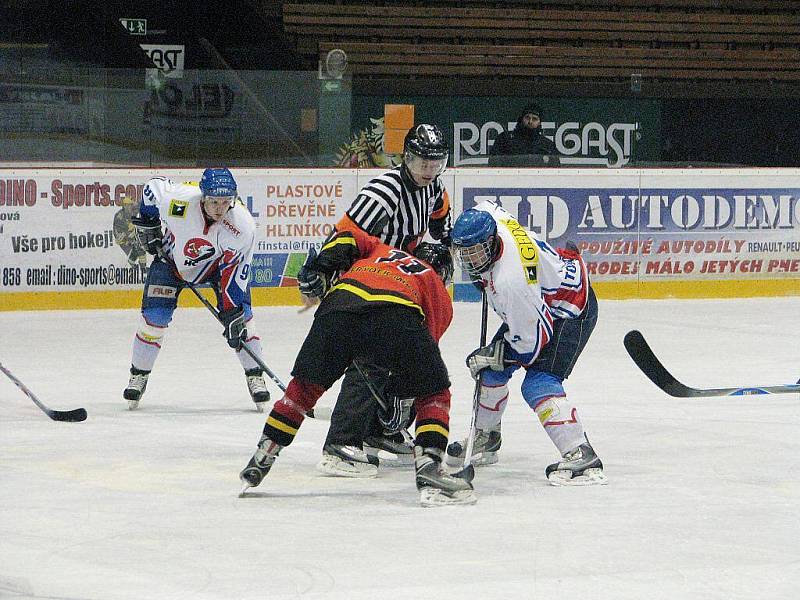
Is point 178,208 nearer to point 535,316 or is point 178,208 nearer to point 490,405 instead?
point 490,405

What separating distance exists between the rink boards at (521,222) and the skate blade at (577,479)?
497 cm

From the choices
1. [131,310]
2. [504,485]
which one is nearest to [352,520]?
[504,485]

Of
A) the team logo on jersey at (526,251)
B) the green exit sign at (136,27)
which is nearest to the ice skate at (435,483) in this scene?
the team logo on jersey at (526,251)

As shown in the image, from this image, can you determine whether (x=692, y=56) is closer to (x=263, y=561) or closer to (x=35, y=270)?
(x=35, y=270)

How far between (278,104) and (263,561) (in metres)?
6.53

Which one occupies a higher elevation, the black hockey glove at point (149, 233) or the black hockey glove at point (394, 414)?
the black hockey glove at point (149, 233)

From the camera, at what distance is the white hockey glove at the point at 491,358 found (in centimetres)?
Answer: 418

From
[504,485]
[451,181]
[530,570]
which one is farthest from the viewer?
[451,181]

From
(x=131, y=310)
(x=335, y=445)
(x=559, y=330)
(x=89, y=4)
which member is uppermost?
(x=89, y=4)

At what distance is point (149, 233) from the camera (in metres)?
5.70

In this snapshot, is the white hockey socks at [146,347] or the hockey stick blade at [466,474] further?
the white hockey socks at [146,347]

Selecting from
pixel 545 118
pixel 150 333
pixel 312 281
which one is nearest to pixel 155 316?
pixel 150 333

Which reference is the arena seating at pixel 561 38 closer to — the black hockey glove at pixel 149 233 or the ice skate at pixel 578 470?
the black hockey glove at pixel 149 233

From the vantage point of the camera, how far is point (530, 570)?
125 inches
